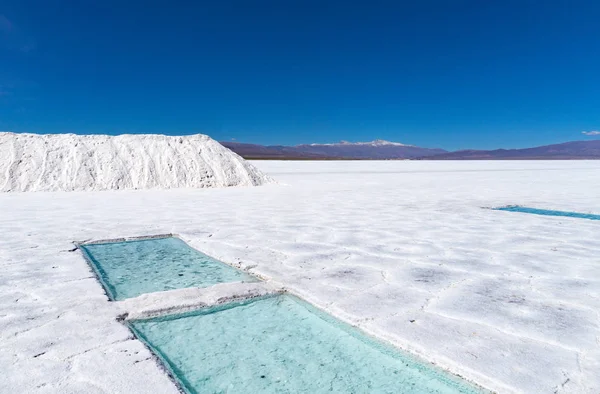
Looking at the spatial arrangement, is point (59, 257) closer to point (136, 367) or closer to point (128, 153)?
point (136, 367)

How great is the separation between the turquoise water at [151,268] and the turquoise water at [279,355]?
68cm

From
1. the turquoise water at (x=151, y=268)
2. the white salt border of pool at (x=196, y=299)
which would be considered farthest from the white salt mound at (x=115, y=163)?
the white salt border of pool at (x=196, y=299)

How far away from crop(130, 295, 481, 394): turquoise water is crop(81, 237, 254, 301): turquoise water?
0.68 m

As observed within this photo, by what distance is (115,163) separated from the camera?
14.1 m

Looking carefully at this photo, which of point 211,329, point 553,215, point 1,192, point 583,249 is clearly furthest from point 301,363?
point 1,192

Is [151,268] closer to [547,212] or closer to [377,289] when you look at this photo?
[377,289]

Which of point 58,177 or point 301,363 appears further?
point 58,177

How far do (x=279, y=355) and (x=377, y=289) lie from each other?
116 centimetres

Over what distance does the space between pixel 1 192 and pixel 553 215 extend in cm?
1424

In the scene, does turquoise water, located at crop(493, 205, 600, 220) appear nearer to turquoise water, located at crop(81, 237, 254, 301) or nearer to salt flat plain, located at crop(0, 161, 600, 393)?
salt flat plain, located at crop(0, 161, 600, 393)

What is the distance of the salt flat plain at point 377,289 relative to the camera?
1.92 metres

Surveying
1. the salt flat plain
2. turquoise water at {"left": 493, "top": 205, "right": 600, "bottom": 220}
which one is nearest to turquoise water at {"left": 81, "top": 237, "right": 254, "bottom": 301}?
the salt flat plain

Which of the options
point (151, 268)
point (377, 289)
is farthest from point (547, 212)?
point (151, 268)

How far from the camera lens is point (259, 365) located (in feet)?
6.61
